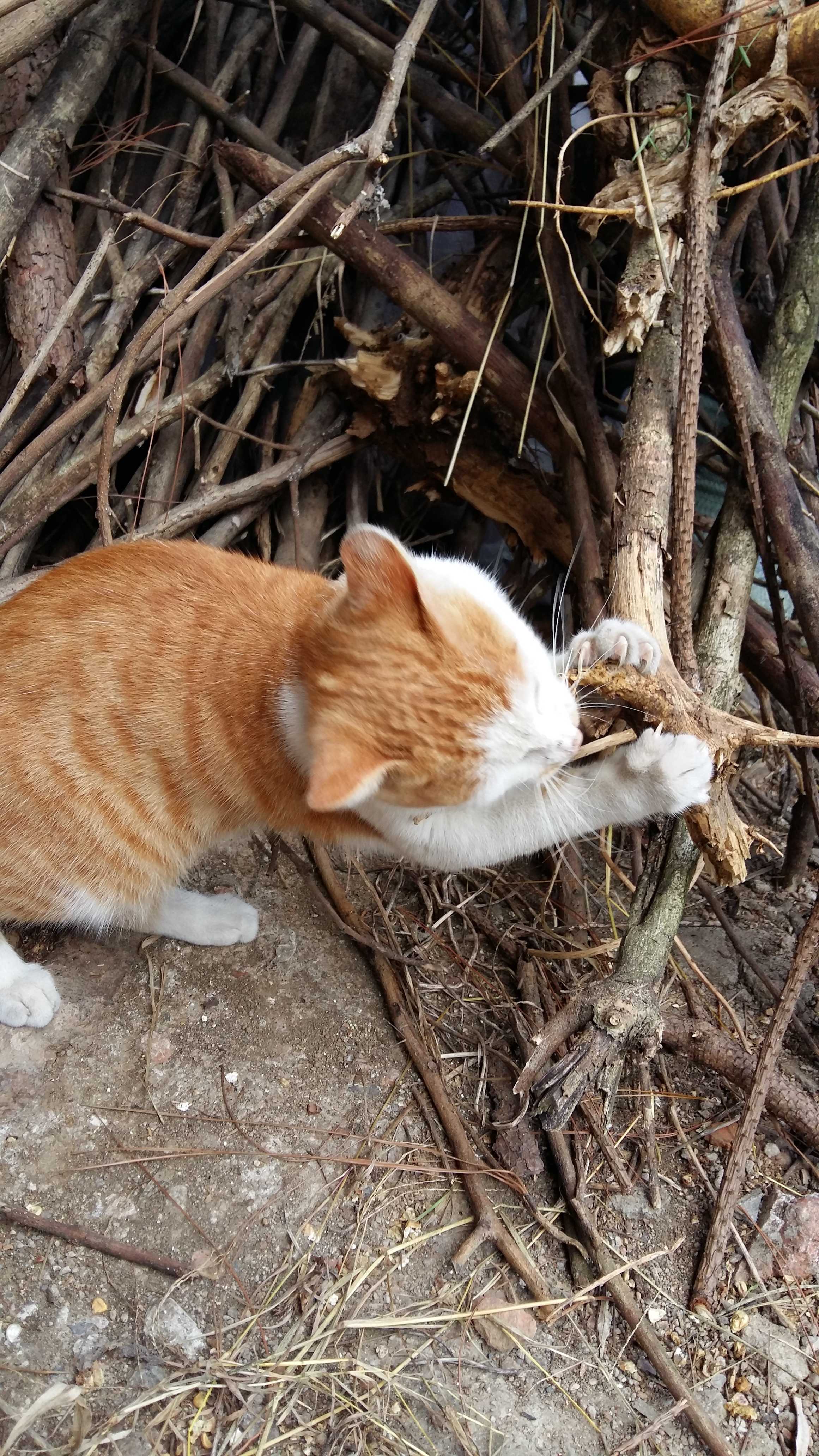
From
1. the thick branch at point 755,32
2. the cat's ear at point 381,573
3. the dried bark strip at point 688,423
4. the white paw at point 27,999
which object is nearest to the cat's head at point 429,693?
the cat's ear at point 381,573

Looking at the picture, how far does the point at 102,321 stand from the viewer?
96.1 inches

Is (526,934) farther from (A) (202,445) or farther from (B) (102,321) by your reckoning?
(B) (102,321)

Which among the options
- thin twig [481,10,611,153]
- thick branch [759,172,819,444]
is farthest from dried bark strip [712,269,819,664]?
thin twig [481,10,611,153]

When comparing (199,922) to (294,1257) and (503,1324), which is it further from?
(503,1324)

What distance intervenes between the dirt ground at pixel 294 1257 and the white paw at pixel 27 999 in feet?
0.14

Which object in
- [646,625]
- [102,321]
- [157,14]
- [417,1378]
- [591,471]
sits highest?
[157,14]

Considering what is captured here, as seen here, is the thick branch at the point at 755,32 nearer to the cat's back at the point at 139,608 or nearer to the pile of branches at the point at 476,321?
the pile of branches at the point at 476,321

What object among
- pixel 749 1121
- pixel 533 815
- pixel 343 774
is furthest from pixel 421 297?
pixel 749 1121

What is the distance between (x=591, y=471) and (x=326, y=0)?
1.49 m

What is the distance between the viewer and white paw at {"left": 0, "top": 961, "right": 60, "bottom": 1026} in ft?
5.75

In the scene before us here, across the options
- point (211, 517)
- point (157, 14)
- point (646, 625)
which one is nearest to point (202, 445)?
point (211, 517)

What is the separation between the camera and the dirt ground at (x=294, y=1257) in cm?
136

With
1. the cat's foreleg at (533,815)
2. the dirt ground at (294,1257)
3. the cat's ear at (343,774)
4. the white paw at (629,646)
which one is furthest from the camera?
the cat's foreleg at (533,815)

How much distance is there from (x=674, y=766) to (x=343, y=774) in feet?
1.86
